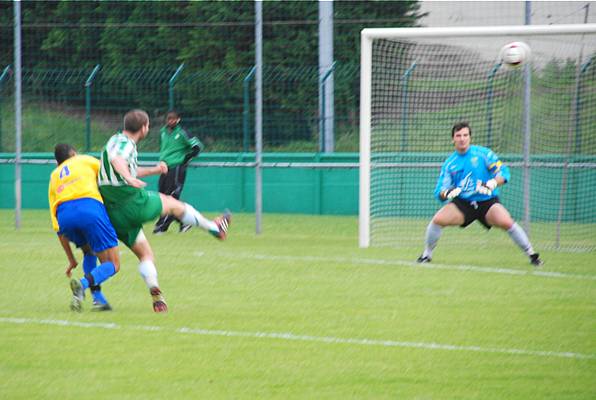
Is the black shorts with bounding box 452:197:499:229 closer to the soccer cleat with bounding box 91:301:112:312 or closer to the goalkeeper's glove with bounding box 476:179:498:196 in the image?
the goalkeeper's glove with bounding box 476:179:498:196

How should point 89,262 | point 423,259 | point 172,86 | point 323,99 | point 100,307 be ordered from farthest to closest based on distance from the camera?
point 172,86
point 323,99
point 423,259
point 89,262
point 100,307

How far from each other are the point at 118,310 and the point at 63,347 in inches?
65.0

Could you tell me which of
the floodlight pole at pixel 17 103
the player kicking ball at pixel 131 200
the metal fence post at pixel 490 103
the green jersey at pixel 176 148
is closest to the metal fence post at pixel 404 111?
the metal fence post at pixel 490 103

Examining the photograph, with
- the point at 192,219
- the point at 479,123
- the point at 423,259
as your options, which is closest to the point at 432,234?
the point at 423,259

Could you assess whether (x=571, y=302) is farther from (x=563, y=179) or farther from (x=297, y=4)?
(x=297, y=4)

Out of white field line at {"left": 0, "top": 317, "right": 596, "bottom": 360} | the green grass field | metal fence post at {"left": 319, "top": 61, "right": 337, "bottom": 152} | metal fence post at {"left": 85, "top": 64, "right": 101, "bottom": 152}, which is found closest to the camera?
the green grass field

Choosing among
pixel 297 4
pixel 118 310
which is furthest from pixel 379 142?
pixel 118 310

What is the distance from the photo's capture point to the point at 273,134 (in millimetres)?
20344

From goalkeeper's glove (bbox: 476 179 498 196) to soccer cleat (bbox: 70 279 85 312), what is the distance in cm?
493

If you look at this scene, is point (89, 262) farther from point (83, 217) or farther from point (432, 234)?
point (432, 234)

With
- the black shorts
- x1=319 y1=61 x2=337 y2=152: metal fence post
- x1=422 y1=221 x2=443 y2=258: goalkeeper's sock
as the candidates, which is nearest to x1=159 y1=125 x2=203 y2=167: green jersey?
x1=319 y1=61 x2=337 y2=152: metal fence post

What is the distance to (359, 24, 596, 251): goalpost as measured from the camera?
49.1ft

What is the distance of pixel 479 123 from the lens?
16.6 m

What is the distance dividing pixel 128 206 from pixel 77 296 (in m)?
0.79
